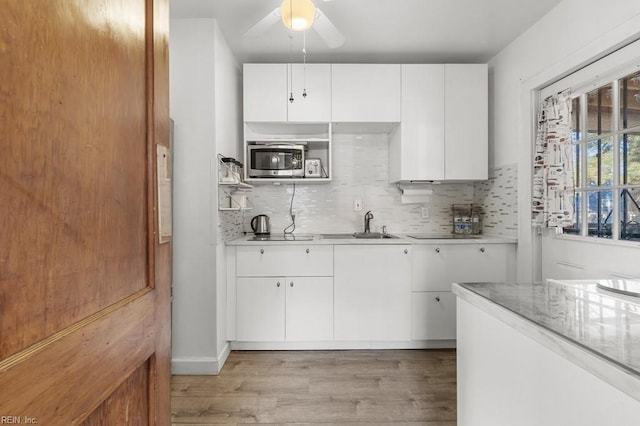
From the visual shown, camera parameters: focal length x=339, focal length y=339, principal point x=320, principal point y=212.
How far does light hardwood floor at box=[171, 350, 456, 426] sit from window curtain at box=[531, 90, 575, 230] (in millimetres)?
1308

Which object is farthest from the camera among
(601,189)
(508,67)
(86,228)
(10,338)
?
(508,67)

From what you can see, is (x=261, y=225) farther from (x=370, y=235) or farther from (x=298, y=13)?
(x=298, y=13)

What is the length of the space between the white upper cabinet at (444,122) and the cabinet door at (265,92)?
1.06m

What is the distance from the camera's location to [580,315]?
3.00 ft

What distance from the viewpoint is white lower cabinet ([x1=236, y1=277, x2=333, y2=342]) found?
276 centimetres

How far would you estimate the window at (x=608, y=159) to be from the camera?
1824mm

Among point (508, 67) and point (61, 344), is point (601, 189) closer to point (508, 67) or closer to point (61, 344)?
point (508, 67)

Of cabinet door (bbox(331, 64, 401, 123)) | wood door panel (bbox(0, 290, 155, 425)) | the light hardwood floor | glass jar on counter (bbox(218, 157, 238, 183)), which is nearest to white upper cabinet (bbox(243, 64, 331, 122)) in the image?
cabinet door (bbox(331, 64, 401, 123))

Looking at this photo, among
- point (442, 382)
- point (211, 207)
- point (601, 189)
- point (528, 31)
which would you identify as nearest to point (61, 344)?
point (211, 207)

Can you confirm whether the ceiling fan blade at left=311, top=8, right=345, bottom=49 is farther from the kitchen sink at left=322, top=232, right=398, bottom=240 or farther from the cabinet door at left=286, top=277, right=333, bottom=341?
the cabinet door at left=286, top=277, right=333, bottom=341

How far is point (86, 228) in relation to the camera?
1.71 feet

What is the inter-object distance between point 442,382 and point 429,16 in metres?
2.59

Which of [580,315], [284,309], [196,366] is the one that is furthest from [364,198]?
[580,315]

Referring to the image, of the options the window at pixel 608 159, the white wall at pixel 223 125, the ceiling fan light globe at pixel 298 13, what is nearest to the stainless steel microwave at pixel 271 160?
the white wall at pixel 223 125
